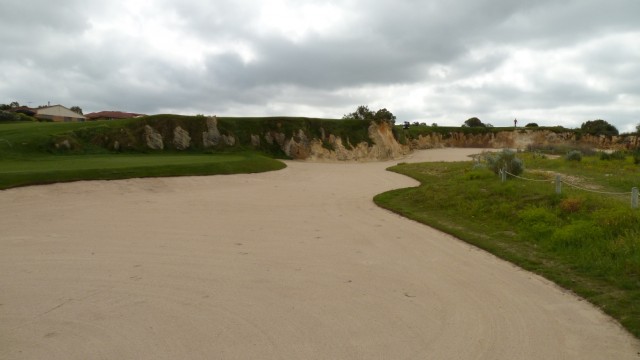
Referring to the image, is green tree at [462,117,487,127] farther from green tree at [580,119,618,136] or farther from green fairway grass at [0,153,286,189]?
green fairway grass at [0,153,286,189]

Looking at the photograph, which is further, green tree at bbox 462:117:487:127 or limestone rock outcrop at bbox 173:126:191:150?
green tree at bbox 462:117:487:127

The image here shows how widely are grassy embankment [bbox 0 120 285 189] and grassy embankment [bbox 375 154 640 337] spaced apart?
12.0 m

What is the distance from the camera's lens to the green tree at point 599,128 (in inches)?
3556

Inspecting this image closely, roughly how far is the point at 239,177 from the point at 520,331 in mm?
22567

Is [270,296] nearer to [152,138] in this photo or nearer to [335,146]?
[152,138]

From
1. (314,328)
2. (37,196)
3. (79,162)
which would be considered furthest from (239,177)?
(314,328)

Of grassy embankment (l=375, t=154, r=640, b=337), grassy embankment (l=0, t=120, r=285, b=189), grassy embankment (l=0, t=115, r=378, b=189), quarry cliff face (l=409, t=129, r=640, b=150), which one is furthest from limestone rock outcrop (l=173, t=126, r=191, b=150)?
quarry cliff face (l=409, t=129, r=640, b=150)

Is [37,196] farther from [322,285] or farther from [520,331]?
[520,331]

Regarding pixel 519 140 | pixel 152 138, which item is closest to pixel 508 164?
pixel 152 138

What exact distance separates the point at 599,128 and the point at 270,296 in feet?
333

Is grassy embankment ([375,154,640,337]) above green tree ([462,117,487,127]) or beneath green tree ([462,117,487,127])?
beneath

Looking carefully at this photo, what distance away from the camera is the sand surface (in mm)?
6016

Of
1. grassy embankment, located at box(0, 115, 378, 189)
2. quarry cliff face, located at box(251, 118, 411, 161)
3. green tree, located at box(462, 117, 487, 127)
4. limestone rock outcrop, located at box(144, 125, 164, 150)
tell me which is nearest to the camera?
grassy embankment, located at box(0, 115, 378, 189)

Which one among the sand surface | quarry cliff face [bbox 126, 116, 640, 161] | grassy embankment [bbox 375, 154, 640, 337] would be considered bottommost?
the sand surface
